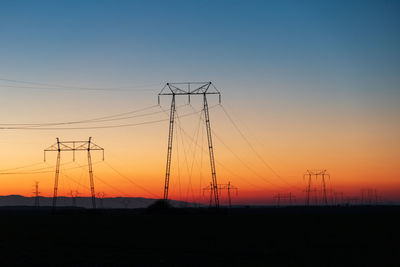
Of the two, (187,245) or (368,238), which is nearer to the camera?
(187,245)

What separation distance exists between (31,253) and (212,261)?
547 inches

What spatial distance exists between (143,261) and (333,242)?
19.6 metres

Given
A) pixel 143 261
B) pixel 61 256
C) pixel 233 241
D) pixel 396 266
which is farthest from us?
pixel 233 241

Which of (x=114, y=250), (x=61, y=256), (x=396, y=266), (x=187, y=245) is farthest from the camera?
(x=187, y=245)

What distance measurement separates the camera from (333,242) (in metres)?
46.0

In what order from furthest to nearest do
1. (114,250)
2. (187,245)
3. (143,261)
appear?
1. (187,245)
2. (114,250)
3. (143,261)

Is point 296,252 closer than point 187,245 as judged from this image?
Yes

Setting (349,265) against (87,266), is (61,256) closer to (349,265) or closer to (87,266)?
(87,266)

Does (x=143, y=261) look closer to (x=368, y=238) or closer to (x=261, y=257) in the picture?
(x=261, y=257)

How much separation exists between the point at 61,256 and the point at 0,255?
4428mm

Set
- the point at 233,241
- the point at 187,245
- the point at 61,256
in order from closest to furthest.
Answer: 1. the point at 61,256
2. the point at 187,245
3. the point at 233,241

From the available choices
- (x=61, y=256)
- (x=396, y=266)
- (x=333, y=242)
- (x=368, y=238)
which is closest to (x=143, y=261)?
(x=61, y=256)

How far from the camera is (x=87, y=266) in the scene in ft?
104

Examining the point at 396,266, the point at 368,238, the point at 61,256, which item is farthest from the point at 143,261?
the point at 368,238
